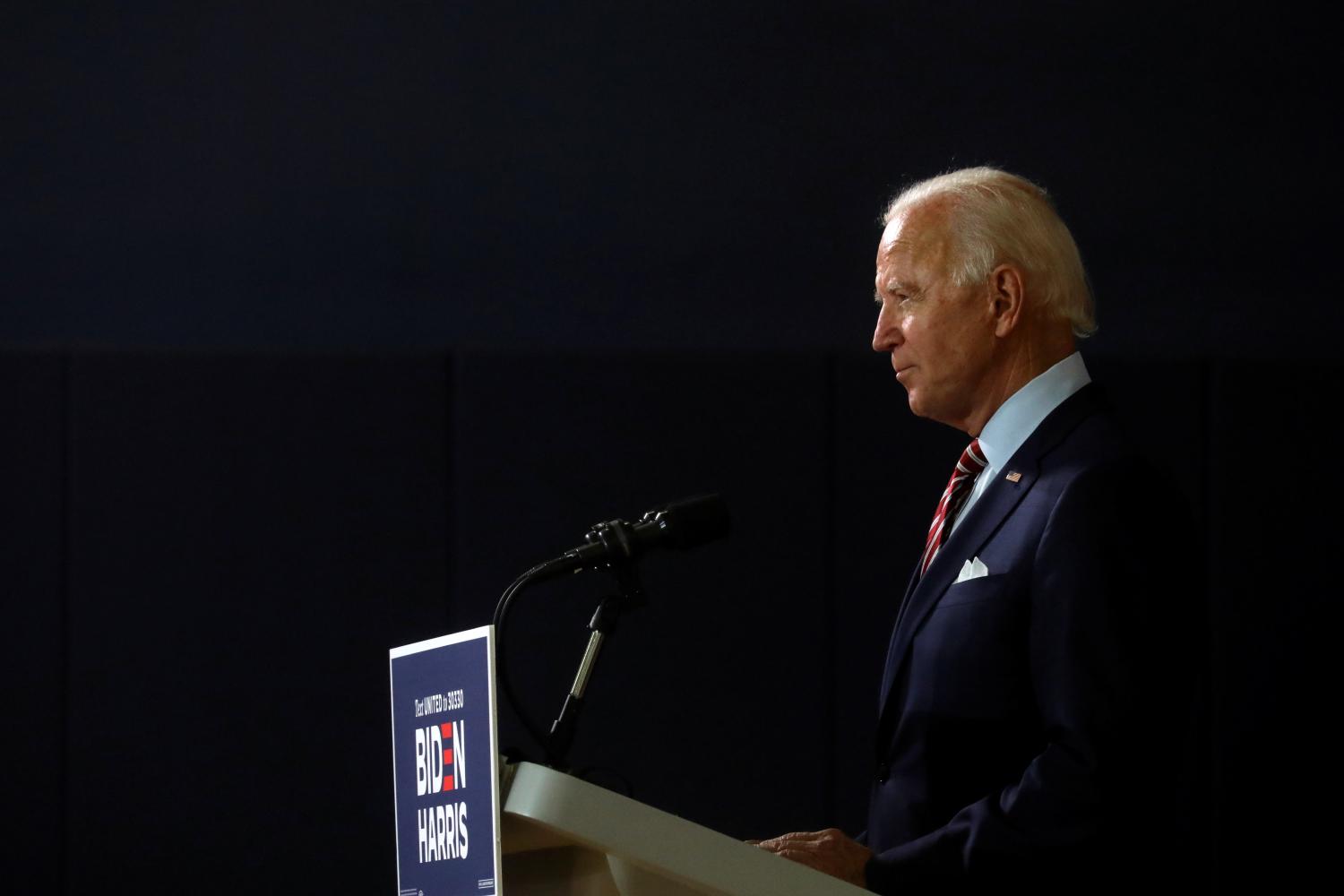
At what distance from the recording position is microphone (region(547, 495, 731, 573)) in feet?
4.15

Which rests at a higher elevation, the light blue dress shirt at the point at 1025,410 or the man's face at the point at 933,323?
the man's face at the point at 933,323

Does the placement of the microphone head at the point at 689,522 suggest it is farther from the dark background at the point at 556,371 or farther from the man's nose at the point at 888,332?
the dark background at the point at 556,371

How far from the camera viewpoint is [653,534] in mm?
1293

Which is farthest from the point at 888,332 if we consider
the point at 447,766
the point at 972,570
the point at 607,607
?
the point at 447,766

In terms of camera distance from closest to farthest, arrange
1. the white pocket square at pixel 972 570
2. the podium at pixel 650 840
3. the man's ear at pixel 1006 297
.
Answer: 1. the podium at pixel 650 840
2. the white pocket square at pixel 972 570
3. the man's ear at pixel 1006 297

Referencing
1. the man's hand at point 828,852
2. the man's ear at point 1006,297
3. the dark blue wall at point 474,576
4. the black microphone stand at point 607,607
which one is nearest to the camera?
the black microphone stand at point 607,607

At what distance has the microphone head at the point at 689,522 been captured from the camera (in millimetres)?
1299

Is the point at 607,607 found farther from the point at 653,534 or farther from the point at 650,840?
the point at 650,840

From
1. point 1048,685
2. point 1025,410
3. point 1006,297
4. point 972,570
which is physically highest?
point 1006,297

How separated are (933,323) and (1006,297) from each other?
8cm

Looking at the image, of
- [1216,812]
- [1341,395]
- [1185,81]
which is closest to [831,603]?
[1216,812]

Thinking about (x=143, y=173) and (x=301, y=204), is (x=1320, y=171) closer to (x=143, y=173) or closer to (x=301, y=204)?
(x=301, y=204)

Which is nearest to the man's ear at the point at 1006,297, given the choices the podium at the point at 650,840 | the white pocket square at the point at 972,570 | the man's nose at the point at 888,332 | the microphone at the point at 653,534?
the man's nose at the point at 888,332

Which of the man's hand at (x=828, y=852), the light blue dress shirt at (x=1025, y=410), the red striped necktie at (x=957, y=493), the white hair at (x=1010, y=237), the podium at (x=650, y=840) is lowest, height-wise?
the man's hand at (x=828, y=852)
